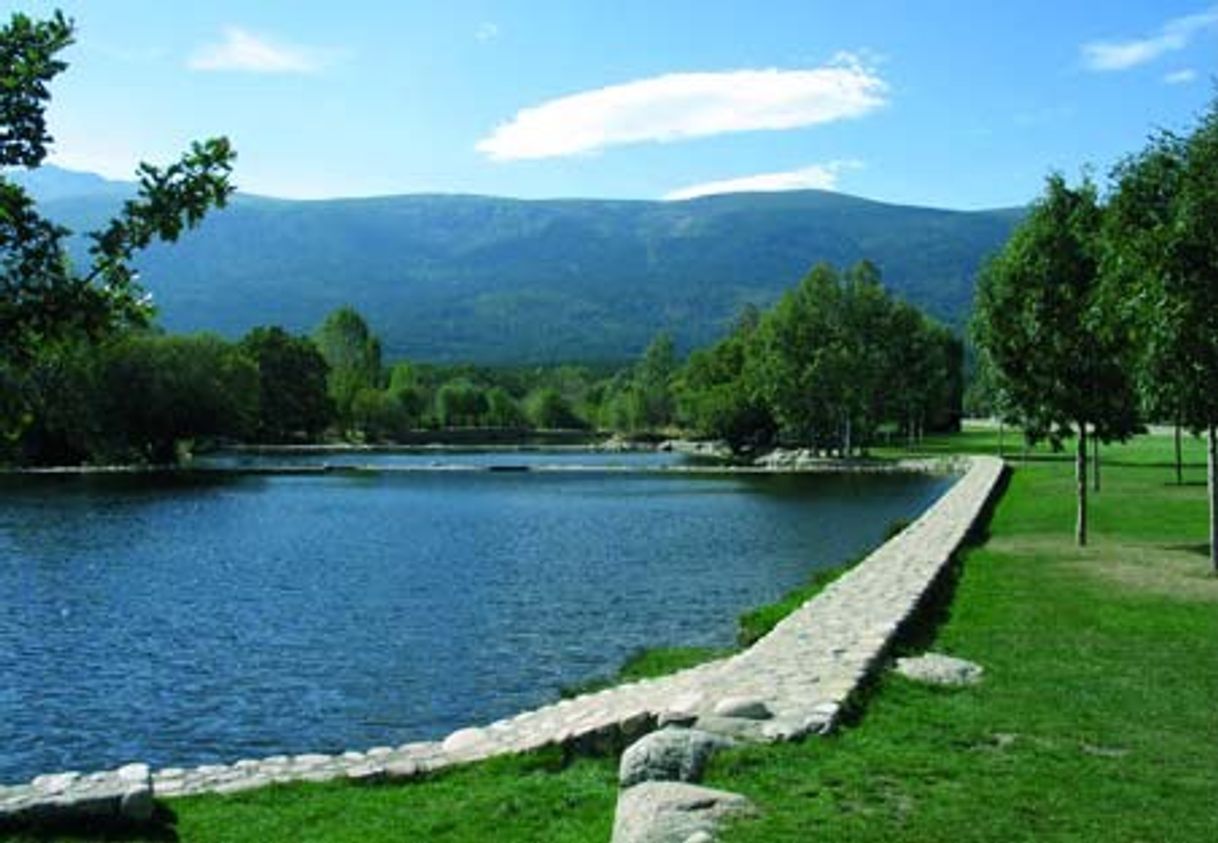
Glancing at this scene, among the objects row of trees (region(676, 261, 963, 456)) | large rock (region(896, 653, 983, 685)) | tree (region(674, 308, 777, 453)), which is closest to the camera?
large rock (region(896, 653, 983, 685))

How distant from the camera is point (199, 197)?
24.0ft

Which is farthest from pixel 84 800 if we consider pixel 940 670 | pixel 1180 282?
pixel 1180 282

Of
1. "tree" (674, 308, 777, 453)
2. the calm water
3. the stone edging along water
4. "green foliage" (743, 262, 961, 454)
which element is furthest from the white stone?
"tree" (674, 308, 777, 453)

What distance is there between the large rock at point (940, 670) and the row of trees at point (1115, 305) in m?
9.22

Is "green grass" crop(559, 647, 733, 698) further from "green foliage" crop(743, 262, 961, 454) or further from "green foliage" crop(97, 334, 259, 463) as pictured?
"green foliage" crop(97, 334, 259, 463)

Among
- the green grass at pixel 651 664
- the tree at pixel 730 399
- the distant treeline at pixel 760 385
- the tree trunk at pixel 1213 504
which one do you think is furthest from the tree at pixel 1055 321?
the tree at pixel 730 399

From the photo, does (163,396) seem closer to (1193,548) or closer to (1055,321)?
(1055,321)

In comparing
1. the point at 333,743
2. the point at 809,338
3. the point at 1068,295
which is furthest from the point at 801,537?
the point at 809,338

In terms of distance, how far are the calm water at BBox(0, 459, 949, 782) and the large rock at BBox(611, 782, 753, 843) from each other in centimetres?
911

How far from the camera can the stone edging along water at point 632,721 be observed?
500 inches

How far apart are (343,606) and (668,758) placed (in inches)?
878

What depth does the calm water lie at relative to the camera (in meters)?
21.0

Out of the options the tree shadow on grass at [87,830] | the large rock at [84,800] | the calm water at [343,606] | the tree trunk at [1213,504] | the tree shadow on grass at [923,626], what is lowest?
the calm water at [343,606]

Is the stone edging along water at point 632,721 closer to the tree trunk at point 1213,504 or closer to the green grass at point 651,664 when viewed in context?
the green grass at point 651,664
